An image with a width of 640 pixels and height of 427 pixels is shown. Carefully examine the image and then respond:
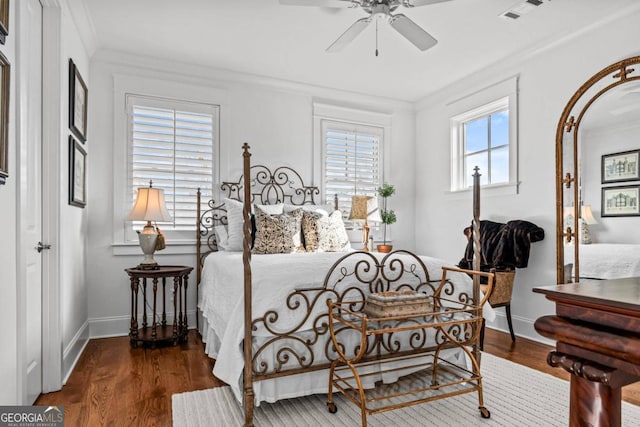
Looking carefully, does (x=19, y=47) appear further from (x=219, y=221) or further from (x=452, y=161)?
(x=452, y=161)

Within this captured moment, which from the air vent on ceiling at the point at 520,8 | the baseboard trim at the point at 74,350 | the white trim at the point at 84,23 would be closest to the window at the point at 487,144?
the air vent on ceiling at the point at 520,8

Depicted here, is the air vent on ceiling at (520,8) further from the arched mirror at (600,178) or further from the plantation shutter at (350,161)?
the plantation shutter at (350,161)

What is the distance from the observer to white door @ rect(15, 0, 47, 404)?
2.12m

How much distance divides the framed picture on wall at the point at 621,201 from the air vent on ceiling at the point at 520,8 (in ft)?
4.62

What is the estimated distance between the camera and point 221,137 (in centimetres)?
430

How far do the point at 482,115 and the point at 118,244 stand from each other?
3.89 metres

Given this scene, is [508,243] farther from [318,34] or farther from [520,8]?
[318,34]

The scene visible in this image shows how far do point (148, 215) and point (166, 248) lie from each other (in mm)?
602

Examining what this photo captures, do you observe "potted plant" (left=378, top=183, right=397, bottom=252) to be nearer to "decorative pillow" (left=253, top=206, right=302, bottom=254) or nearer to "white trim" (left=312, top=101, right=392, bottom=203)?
"white trim" (left=312, top=101, right=392, bottom=203)

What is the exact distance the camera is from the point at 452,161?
15.7 feet

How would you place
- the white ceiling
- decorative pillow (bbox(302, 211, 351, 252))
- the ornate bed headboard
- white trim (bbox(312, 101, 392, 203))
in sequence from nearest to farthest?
the white ceiling → decorative pillow (bbox(302, 211, 351, 252)) → the ornate bed headboard → white trim (bbox(312, 101, 392, 203))

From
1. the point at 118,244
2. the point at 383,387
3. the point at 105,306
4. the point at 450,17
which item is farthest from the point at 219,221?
the point at 450,17

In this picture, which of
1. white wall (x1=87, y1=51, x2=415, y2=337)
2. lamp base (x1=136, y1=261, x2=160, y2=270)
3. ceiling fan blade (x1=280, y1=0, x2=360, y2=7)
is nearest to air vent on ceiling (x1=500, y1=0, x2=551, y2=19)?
ceiling fan blade (x1=280, y1=0, x2=360, y2=7)

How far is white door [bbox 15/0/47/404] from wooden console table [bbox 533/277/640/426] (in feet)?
7.35
